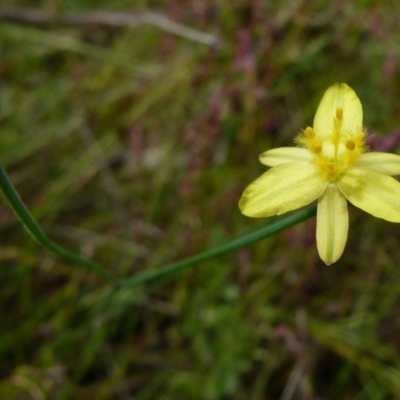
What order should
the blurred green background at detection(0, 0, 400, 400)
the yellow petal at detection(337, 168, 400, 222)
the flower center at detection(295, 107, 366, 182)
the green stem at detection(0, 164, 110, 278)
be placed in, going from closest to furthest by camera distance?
1. the green stem at detection(0, 164, 110, 278)
2. the yellow petal at detection(337, 168, 400, 222)
3. the flower center at detection(295, 107, 366, 182)
4. the blurred green background at detection(0, 0, 400, 400)

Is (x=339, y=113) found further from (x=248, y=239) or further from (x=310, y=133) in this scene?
(x=248, y=239)

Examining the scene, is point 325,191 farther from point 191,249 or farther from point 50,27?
point 50,27

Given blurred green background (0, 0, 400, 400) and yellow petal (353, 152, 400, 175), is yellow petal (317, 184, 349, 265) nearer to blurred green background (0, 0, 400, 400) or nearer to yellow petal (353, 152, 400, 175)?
yellow petal (353, 152, 400, 175)

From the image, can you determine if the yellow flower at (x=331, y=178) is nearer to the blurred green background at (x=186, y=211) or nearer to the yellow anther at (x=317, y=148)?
the yellow anther at (x=317, y=148)

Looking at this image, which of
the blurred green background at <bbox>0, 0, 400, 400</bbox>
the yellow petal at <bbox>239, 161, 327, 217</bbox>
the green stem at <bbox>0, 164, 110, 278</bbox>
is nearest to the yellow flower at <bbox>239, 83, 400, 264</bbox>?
the yellow petal at <bbox>239, 161, 327, 217</bbox>

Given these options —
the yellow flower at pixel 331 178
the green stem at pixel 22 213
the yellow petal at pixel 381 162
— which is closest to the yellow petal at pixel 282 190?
the yellow flower at pixel 331 178

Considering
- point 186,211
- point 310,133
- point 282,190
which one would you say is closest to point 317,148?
point 310,133

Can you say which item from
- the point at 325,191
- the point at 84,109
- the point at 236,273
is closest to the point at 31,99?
the point at 84,109
